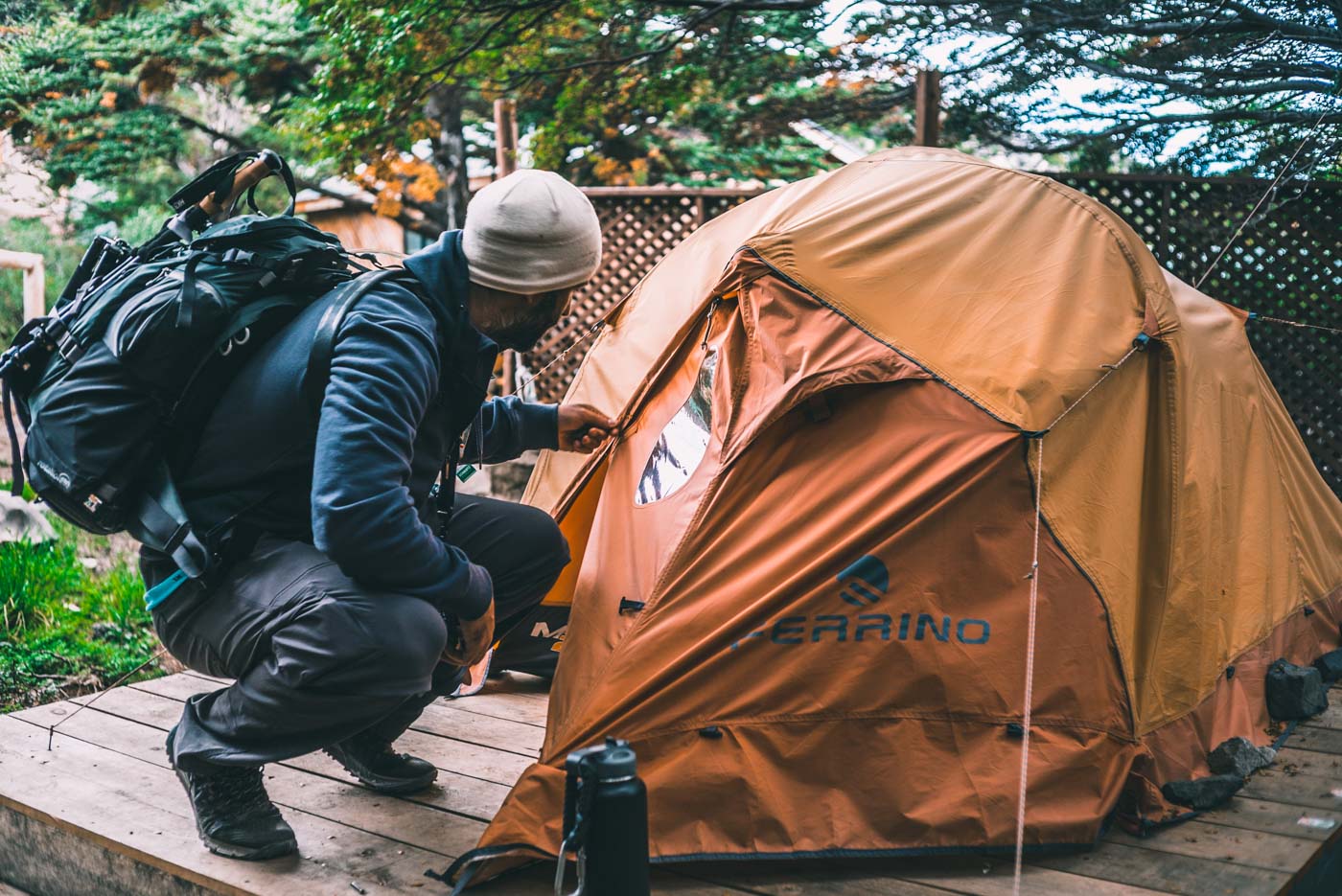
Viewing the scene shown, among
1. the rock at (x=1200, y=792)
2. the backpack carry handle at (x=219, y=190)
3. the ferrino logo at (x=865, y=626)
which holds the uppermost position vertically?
the backpack carry handle at (x=219, y=190)

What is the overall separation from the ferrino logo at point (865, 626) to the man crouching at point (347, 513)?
64cm

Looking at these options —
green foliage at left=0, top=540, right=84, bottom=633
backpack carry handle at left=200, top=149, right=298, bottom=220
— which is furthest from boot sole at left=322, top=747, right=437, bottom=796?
green foliage at left=0, top=540, right=84, bottom=633

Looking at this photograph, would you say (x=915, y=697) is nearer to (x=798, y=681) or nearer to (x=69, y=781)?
(x=798, y=681)

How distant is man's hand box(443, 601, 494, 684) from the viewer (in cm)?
216

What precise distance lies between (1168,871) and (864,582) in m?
0.81

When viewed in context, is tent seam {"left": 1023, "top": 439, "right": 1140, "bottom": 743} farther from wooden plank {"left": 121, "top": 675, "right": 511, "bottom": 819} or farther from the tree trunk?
the tree trunk

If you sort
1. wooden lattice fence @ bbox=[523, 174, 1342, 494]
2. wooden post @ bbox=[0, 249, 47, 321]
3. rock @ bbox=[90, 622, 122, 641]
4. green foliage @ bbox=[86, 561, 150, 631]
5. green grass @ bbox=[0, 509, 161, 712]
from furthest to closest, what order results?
wooden post @ bbox=[0, 249, 47, 321]
wooden lattice fence @ bbox=[523, 174, 1342, 494]
green foliage @ bbox=[86, 561, 150, 631]
rock @ bbox=[90, 622, 122, 641]
green grass @ bbox=[0, 509, 161, 712]

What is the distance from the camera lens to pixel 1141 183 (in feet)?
16.8

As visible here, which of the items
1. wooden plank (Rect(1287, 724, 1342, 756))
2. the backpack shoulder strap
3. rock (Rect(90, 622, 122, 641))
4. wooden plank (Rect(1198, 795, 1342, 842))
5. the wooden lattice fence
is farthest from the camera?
the wooden lattice fence

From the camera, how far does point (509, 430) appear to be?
2793 millimetres

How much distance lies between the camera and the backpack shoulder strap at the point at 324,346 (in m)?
1.99

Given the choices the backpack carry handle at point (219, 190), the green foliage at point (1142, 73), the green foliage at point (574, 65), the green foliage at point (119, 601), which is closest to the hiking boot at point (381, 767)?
the backpack carry handle at point (219, 190)

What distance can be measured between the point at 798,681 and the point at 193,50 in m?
9.57

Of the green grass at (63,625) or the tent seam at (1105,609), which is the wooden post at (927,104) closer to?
the tent seam at (1105,609)
